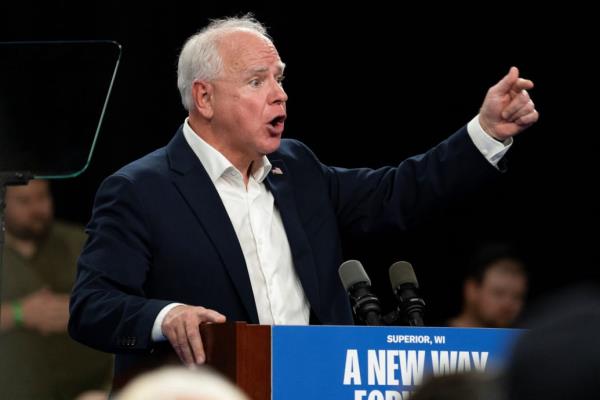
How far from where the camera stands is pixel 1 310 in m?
5.22

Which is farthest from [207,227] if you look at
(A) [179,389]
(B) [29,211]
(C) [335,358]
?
(B) [29,211]

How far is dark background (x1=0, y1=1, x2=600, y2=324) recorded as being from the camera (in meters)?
5.68

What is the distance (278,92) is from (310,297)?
22.5 inches

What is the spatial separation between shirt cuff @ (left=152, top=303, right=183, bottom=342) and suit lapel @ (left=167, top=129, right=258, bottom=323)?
1.05ft

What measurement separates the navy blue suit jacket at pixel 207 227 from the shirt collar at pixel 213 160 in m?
0.03

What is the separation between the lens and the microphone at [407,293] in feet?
9.25

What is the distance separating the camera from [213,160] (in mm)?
3367

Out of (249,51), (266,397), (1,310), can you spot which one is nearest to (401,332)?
(266,397)

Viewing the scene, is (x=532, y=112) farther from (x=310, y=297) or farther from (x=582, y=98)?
(x=582, y=98)

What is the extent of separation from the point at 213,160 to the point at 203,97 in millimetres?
236

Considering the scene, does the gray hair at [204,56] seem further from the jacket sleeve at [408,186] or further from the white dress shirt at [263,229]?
the jacket sleeve at [408,186]

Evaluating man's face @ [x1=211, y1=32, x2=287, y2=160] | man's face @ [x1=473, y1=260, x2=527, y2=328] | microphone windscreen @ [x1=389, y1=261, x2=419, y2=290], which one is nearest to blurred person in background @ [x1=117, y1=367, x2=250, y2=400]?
microphone windscreen @ [x1=389, y1=261, x2=419, y2=290]

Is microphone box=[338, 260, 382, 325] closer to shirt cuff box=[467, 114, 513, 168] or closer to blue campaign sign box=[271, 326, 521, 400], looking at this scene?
blue campaign sign box=[271, 326, 521, 400]

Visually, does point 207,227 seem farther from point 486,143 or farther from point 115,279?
point 486,143
